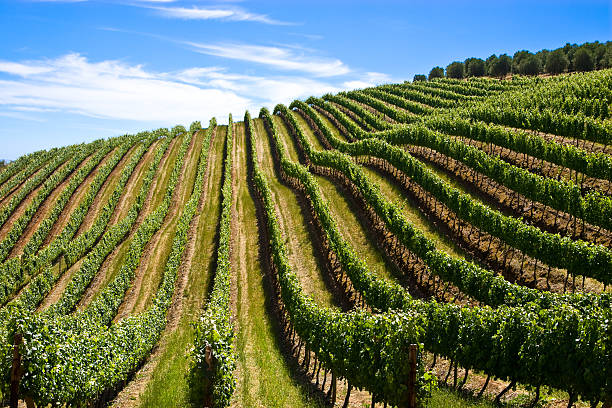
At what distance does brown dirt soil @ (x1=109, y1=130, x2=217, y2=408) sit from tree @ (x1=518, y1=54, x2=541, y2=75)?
106 metres

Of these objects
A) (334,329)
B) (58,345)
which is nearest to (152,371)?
(58,345)

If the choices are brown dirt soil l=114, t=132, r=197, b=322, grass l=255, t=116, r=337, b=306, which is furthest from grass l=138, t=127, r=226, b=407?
grass l=255, t=116, r=337, b=306

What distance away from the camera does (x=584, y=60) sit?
10706 centimetres

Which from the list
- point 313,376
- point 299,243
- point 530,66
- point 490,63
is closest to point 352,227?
point 299,243

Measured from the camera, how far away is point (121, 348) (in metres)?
24.3

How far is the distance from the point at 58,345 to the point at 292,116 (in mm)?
93568

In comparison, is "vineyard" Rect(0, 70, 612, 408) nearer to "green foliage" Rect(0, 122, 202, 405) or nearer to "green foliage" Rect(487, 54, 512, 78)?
"green foliage" Rect(0, 122, 202, 405)

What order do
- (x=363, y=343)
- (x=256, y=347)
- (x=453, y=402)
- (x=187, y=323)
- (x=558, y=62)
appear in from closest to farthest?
(x=453, y=402)
(x=363, y=343)
(x=256, y=347)
(x=187, y=323)
(x=558, y=62)

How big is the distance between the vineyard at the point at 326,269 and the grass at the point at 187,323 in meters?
0.23

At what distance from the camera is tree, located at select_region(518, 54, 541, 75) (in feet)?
385

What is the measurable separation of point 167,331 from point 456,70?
449 ft

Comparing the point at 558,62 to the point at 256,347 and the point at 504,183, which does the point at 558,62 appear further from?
the point at 256,347

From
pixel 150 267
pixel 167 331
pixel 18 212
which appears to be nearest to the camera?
pixel 167 331

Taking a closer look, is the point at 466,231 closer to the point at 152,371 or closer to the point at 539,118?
the point at 539,118
